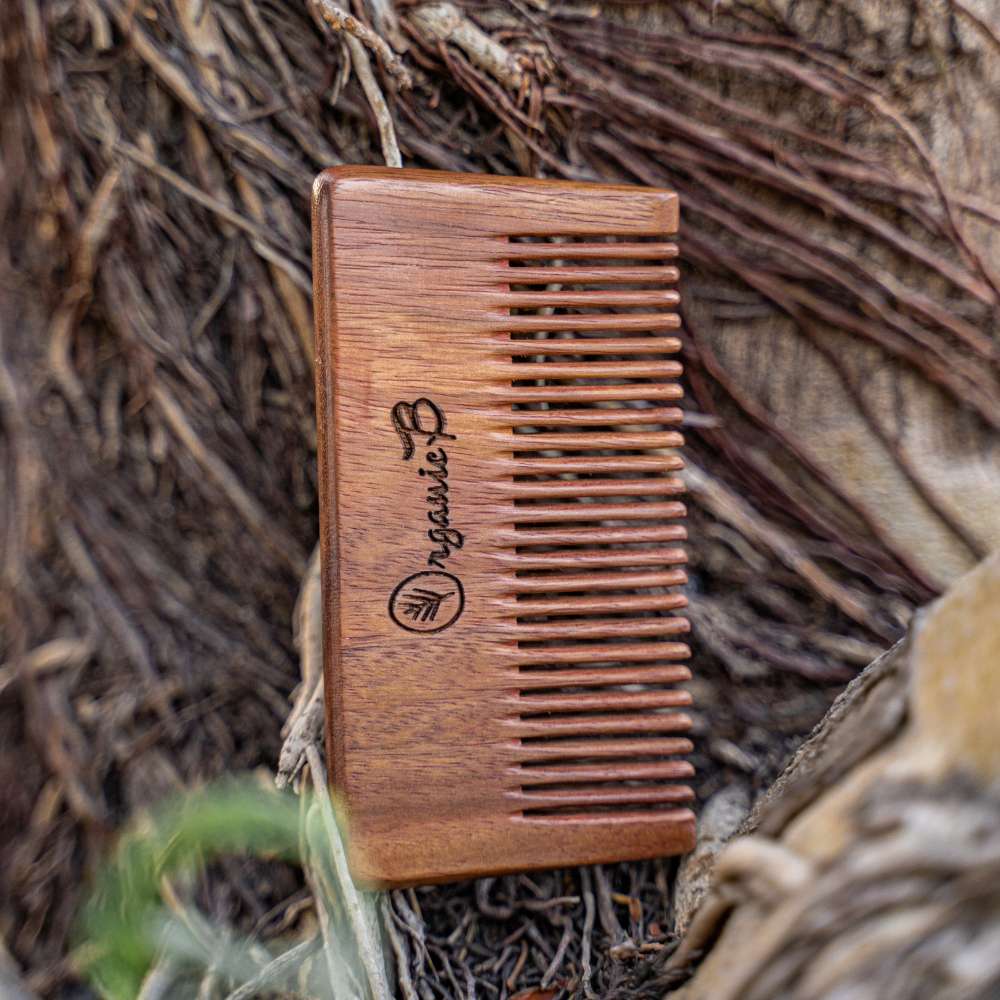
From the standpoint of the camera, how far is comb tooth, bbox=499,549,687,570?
1.56 metres

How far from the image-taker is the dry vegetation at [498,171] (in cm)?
170

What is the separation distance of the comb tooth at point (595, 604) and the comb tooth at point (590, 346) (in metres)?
0.41

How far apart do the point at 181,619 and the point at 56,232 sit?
0.81m

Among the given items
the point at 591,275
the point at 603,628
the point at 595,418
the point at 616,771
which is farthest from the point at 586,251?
the point at 616,771

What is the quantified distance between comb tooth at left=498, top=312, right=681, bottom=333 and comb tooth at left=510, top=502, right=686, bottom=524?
29 cm

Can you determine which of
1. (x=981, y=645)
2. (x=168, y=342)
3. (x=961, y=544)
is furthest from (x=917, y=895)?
(x=168, y=342)

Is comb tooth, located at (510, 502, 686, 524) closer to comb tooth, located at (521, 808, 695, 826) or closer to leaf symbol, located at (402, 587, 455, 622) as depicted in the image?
leaf symbol, located at (402, 587, 455, 622)

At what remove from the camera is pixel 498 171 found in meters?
1.75

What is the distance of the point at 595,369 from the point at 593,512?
0.24 m

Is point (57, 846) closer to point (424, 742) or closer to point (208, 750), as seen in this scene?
point (208, 750)

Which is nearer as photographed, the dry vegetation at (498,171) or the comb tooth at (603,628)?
the comb tooth at (603,628)

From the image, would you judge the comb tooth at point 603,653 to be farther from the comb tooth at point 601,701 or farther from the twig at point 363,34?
the twig at point 363,34

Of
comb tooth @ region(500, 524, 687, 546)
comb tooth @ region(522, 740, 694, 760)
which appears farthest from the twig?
comb tooth @ region(522, 740, 694, 760)

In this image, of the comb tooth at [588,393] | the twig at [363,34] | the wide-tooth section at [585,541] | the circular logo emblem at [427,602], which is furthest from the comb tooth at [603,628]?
the twig at [363,34]
